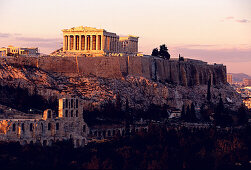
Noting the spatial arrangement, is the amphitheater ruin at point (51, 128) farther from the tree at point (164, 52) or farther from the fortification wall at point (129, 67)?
the tree at point (164, 52)

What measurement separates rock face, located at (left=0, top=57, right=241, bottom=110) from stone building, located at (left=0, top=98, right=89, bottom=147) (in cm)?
2364

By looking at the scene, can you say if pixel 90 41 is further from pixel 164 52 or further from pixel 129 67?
pixel 164 52

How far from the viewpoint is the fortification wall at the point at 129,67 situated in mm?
147875

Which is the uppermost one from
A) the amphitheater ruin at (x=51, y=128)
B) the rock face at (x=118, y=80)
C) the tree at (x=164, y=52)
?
the tree at (x=164, y=52)

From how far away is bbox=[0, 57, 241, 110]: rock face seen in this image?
13725 centimetres

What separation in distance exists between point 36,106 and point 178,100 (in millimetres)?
47271

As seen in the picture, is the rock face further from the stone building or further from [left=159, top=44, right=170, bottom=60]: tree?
the stone building

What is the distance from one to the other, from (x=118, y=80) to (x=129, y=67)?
7.50 metres

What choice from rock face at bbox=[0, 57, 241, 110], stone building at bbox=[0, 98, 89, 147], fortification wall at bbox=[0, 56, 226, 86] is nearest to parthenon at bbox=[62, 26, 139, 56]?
fortification wall at bbox=[0, 56, 226, 86]

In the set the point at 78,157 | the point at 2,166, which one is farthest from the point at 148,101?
the point at 2,166

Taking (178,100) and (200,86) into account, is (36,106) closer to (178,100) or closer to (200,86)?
(178,100)

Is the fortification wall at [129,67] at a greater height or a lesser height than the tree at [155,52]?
lesser

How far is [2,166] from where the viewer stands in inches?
3369

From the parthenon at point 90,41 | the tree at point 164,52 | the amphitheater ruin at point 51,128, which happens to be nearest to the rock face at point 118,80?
the tree at point 164,52
